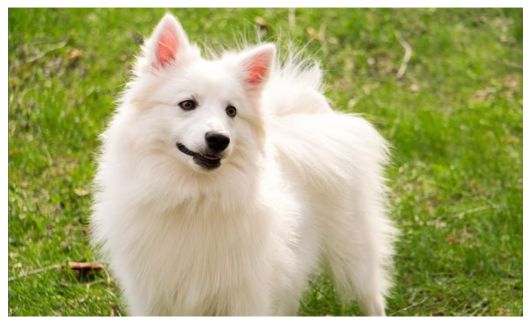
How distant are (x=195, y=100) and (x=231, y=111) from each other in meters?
0.19

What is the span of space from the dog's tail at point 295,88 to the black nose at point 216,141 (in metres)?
1.10

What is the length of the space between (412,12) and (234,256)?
19.0ft

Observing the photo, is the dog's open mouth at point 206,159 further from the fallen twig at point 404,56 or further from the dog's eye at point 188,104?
the fallen twig at point 404,56

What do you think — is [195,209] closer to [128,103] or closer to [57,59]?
[128,103]

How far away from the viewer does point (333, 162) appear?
4.83 meters

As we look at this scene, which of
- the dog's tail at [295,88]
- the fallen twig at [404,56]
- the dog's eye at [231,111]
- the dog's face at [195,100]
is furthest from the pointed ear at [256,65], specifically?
the fallen twig at [404,56]

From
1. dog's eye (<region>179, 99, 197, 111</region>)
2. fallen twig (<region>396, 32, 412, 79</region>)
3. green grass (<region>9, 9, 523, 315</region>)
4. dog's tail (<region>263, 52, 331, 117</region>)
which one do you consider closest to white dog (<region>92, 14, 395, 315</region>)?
dog's eye (<region>179, 99, 197, 111</region>)

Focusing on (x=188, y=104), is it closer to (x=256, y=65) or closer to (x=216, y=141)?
(x=216, y=141)

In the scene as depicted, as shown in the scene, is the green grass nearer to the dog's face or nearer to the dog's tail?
the dog's tail

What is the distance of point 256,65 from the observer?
4168mm

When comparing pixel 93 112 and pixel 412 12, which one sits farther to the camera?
pixel 412 12

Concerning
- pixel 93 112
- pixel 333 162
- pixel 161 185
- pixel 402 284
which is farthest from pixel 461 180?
pixel 161 185

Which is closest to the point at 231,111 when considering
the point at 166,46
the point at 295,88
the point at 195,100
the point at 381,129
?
the point at 195,100

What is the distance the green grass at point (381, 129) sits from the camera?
547cm
